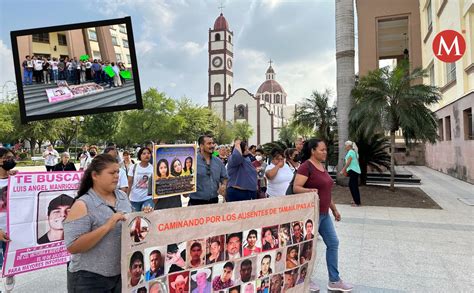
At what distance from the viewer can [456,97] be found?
→ 15.5 m

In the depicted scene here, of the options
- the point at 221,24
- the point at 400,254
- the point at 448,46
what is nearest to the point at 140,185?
the point at 400,254

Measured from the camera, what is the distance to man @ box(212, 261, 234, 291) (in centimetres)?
264

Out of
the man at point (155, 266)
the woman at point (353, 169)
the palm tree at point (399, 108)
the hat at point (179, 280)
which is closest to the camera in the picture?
the man at point (155, 266)

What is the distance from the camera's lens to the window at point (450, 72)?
52.9ft

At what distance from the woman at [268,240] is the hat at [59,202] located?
2.29m

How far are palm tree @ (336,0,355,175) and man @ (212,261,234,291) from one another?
1015cm

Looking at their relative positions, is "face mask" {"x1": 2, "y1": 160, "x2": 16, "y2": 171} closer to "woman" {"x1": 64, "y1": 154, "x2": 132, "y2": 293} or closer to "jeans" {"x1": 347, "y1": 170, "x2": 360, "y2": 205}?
"woman" {"x1": 64, "y1": 154, "x2": 132, "y2": 293}

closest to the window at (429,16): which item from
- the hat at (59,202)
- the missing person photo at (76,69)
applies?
the missing person photo at (76,69)

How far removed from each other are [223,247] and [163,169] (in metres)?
1.48

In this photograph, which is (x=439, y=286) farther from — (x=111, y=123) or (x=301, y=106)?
(x=111, y=123)

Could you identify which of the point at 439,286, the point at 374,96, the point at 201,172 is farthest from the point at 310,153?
the point at 374,96

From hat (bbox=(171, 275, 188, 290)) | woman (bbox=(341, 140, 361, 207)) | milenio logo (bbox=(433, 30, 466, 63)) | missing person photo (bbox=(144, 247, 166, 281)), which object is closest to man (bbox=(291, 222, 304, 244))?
hat (bbox=(171, 275, 188, 290))

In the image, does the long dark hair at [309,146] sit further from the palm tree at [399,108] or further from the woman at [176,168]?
the palm tree at [399,108]

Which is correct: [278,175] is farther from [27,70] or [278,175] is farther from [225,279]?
[27,70]
